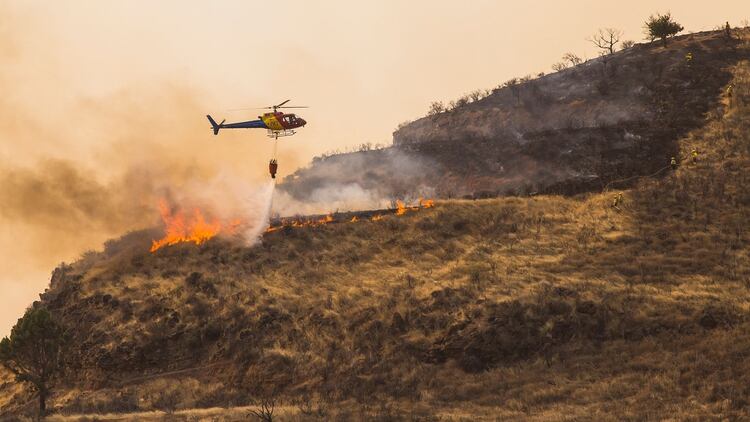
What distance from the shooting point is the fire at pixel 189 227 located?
4984cm

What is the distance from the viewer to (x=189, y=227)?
51719 mm

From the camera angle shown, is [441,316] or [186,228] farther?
[186,228]

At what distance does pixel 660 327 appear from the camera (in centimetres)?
3403

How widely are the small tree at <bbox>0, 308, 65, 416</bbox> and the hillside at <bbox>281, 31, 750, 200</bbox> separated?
36461 mm

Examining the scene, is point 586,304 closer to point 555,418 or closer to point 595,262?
point 595,262

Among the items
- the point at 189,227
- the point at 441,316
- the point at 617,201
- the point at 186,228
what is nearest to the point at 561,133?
the point at 617,201

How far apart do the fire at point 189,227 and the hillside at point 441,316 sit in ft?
4.14

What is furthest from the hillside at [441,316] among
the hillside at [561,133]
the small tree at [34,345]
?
the hillside at [561,133]

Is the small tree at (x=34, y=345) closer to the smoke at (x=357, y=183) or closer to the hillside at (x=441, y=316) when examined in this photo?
the hillside at (x=441, y=316)

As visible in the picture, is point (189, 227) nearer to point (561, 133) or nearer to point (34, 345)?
point (34, 345)

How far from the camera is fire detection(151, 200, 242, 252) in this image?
1962 inches

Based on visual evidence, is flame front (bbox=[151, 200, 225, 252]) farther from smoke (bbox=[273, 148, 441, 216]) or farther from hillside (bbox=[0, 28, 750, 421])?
smoke (bbox=[273, 148, 441, 216])

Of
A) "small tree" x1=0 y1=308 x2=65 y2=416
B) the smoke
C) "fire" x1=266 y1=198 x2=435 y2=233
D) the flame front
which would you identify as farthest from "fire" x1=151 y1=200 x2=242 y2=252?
"small tree" x1=0 y1=308 x2=65 y2=416

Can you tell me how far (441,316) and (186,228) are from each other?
77.3 ft
